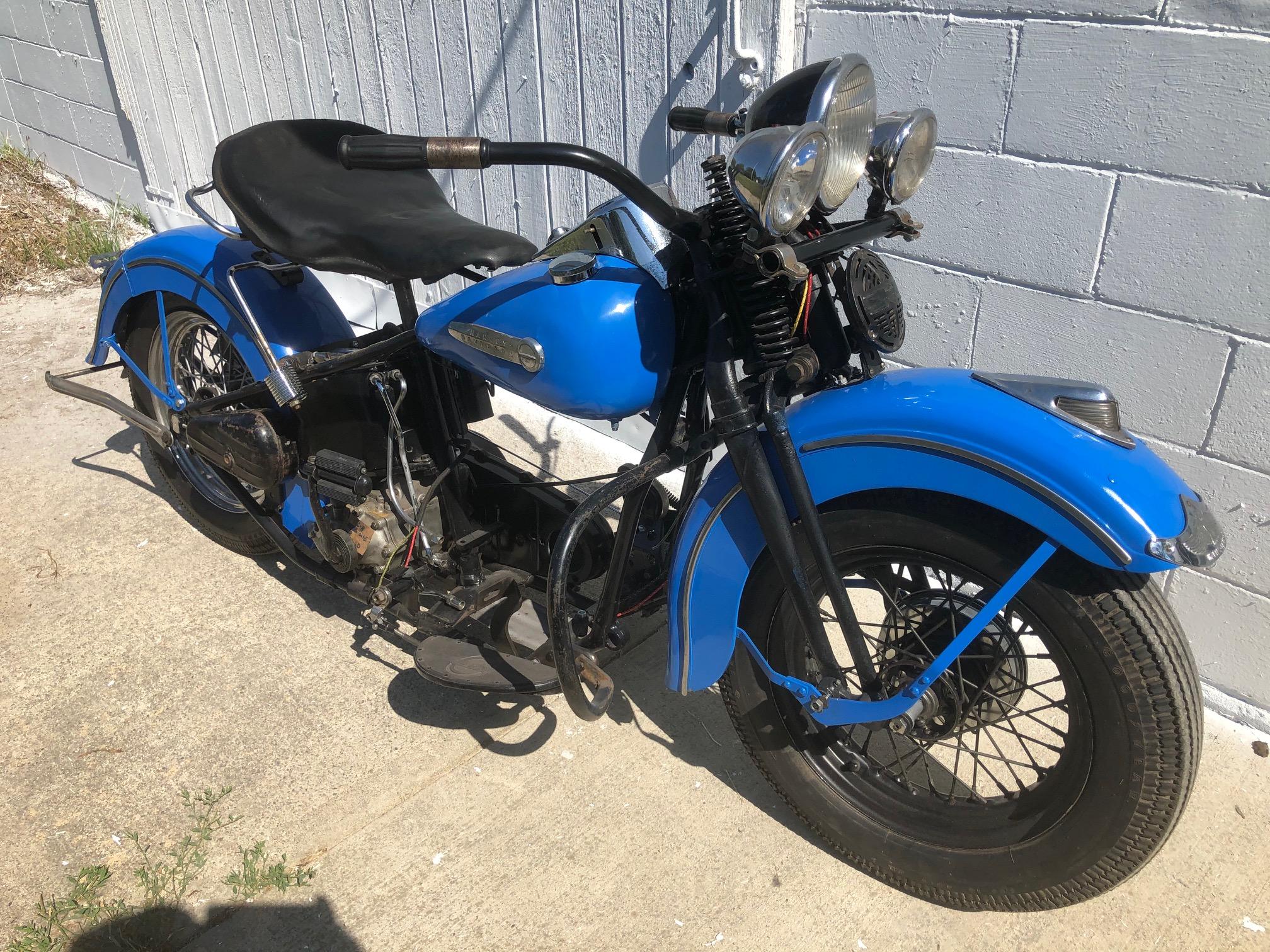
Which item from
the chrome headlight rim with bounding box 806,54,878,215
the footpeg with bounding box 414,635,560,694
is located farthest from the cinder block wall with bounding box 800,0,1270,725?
the footpeg with bounding box 414,635,560,694

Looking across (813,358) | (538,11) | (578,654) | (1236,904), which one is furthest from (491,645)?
(538,11)

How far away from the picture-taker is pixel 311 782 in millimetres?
2219

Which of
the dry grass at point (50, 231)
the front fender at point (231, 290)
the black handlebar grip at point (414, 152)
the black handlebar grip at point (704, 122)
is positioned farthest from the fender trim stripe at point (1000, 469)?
the dry grass at point (50, 231)

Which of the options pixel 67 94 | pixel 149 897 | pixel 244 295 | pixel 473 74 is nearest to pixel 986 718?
pixel 149 897

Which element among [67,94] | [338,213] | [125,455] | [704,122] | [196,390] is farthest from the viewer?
[67,94]

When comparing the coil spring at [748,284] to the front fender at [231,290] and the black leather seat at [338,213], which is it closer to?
the black leather seat at [338,213]

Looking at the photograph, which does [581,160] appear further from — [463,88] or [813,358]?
[463,88]

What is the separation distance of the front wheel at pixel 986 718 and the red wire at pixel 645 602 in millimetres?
255

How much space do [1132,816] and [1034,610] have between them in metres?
0.39

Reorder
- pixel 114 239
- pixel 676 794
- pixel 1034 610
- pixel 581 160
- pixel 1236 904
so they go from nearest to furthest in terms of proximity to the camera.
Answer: pixel 581 160, pixel 1034 610, pixel 1236 904, pixel 676 794, pixel 114 239

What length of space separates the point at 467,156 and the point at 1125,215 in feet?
5.13

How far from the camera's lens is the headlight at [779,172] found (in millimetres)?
1295

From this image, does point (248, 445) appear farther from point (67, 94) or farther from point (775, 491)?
point (67, 94)

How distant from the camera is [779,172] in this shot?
1.29 metres
